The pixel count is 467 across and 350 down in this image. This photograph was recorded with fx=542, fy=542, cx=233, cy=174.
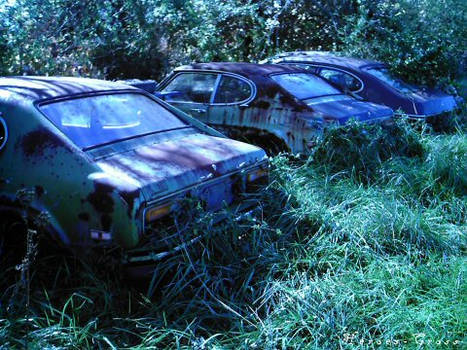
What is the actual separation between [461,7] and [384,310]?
A: 10.5 m

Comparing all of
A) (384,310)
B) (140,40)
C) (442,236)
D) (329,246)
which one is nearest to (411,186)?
(442,236)

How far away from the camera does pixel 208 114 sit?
6.65 m

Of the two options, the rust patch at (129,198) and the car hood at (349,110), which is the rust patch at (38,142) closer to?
the rust patch at (129,198)

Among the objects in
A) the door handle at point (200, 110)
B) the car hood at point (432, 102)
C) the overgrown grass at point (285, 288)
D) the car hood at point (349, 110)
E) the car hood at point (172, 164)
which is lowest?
the overgrown grass at point (285, 288)

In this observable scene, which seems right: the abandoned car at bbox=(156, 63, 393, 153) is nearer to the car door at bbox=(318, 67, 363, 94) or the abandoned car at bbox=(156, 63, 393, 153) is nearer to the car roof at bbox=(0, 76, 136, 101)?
the car door at bbox=(318, 67, 363, 94)

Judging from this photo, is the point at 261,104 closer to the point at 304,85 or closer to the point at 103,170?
the point at 304,85

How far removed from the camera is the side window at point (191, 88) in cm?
680

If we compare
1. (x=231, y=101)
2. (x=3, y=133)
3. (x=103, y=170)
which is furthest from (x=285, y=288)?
(x=231, y=101)

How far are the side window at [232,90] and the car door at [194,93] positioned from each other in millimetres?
92

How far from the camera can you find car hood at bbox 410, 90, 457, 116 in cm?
813

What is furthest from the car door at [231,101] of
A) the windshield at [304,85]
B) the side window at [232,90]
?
the windshield at [304,85]

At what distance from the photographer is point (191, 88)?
6953mm

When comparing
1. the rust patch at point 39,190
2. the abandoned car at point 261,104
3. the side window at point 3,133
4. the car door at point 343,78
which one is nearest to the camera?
the rust patch at point 39,190

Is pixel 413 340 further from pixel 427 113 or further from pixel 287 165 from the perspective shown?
pixel 427 113
